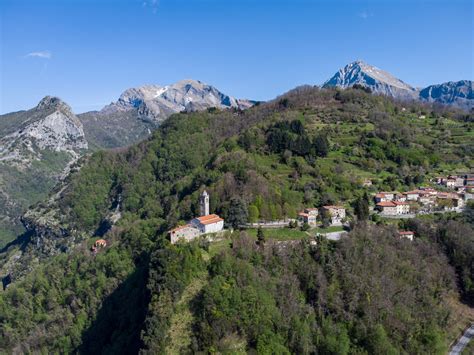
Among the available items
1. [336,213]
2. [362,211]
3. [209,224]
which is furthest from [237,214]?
[362,211]

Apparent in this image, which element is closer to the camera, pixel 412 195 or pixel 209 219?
pixel 209 219

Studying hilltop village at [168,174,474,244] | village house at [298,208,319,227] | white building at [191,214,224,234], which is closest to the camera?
white building at [191,214,224,234]

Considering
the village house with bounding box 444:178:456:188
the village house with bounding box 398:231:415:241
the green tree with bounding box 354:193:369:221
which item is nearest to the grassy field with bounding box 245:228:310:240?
the green tree with bounding box 354:193:369:221

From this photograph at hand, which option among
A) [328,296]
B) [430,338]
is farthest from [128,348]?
[430,338]

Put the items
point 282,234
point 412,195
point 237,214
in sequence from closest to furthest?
1. point 282,234
2. point 237,214
3. point 412,195

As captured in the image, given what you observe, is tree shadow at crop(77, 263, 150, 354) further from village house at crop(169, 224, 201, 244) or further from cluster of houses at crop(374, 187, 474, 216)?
cluster of houses at crop(374, 187, 474, 216)

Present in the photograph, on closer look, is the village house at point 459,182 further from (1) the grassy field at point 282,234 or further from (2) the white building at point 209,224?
(2) the white building at point 209,224

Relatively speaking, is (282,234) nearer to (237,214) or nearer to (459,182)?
(237,214)

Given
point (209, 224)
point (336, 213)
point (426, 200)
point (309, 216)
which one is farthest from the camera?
point (426, 200)
